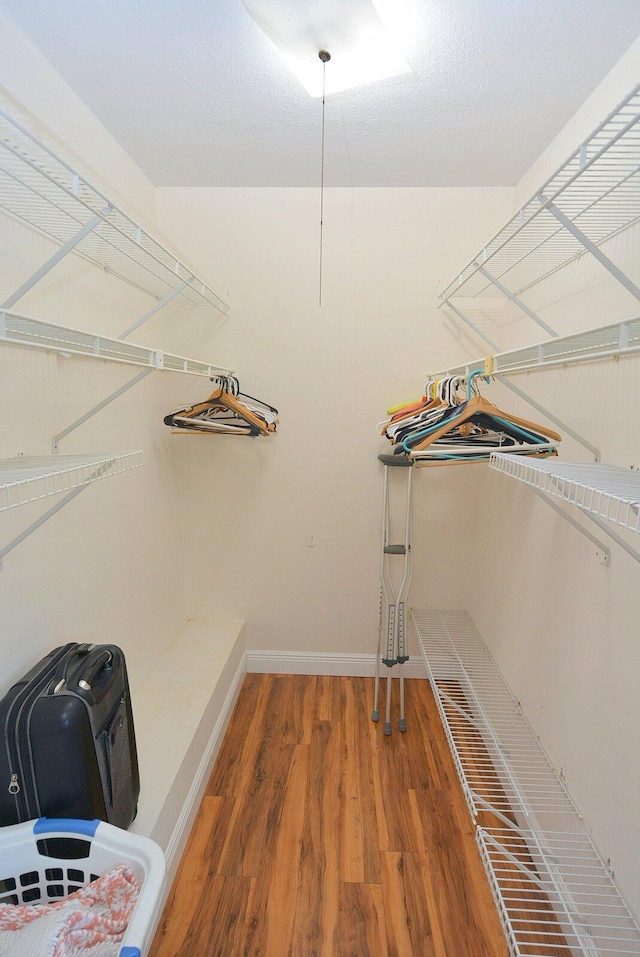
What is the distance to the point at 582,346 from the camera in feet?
4.58

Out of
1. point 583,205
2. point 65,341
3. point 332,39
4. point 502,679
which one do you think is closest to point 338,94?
point 332,39

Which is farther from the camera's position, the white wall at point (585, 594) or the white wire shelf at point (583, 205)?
the white wall at point (585, 594)

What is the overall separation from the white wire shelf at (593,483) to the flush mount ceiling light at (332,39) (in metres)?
1.23

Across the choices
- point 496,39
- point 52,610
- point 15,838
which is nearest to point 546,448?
point 496,39

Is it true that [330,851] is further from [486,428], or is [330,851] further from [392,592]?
[486,428]

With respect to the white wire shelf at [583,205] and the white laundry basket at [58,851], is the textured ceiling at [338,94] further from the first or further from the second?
the white laundry basket at [58,851]

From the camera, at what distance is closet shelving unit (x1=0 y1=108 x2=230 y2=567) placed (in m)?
1.03

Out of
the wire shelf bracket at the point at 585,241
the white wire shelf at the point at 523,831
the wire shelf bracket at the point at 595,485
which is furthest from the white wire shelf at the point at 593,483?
the white wire shelf at the point at 523,831

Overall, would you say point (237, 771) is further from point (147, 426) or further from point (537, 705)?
point (147, 426)

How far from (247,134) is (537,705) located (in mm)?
2446

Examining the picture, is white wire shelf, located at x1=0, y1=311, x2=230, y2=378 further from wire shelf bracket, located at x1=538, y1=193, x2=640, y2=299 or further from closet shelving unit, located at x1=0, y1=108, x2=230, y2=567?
wire shelf bracket, located at x1=538, y1=193, x2=640, y2=299

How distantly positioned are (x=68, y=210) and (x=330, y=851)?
2.21 metres

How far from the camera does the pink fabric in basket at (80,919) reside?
3.04ft

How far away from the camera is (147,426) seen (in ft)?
7.79
